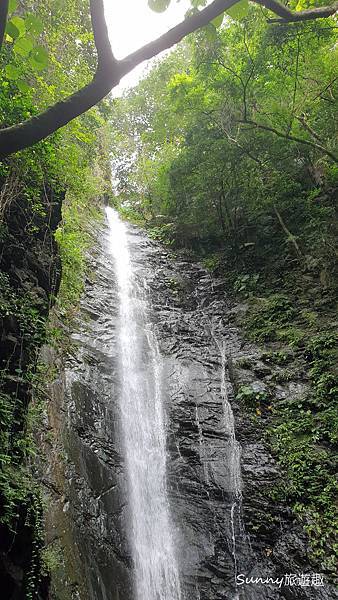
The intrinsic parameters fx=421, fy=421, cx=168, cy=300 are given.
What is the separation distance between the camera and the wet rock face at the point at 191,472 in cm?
641

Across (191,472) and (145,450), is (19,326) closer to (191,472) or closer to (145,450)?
(145,450)

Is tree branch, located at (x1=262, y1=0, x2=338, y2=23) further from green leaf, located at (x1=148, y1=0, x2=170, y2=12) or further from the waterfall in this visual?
the waterfall

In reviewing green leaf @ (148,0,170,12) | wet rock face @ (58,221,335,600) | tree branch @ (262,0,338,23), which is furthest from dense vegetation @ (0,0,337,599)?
wet rock face @ (58,221,335,600)

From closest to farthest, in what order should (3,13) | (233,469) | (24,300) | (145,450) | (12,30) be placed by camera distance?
(3,13), (12,30), (24,300), (233,469), (145,450)

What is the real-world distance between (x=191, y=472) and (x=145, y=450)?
37.6 inches

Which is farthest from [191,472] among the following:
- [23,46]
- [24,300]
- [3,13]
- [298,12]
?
[3,13]

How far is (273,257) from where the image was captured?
A: 12.2 metres

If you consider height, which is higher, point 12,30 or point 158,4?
point 158,4

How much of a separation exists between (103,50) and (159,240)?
14.1m

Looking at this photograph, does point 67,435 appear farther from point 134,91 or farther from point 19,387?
point 134,91

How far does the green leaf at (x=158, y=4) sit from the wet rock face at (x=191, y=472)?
617 centimetres

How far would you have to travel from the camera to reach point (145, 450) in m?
8.04

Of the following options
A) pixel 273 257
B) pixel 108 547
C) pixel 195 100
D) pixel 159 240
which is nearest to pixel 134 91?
pixel 159 240

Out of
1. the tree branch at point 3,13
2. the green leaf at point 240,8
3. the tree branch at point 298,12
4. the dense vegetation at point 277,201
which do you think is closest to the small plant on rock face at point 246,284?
the dense vegetation at point 277,201
